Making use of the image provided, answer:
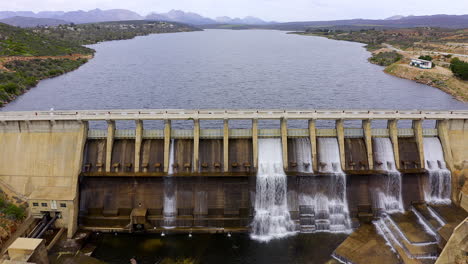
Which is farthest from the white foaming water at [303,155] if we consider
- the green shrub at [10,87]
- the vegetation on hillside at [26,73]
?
the green shrub at [10,87]

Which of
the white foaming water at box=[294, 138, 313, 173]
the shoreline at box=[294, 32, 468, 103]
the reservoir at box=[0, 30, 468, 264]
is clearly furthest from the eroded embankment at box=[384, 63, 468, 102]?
the white foaming water at box=[294, 138, 313, 173]

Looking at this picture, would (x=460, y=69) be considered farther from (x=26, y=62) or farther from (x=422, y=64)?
(x=26, y=62)

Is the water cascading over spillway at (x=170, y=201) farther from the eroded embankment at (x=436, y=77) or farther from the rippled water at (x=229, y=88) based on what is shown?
the eroded embankment at (x=436, y=77)

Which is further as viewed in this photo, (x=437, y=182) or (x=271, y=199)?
(x=437, y=182)

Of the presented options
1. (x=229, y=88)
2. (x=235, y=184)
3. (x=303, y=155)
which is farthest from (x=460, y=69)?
(x=235, y=184)

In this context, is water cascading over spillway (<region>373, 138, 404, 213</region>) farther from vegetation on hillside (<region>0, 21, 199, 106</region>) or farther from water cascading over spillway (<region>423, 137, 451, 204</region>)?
vegetation on hillside (<region>0, 21, 199, 106</region>)

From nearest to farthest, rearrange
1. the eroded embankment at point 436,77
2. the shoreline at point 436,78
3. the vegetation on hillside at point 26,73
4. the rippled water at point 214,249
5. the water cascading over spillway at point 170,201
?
the rippled water at point 214,249
the water cascading over spillway at point 170,201
the vegetation on hillside at point 26,73
the shoreline at point 436,78
the eroded embankment at point 436,77
